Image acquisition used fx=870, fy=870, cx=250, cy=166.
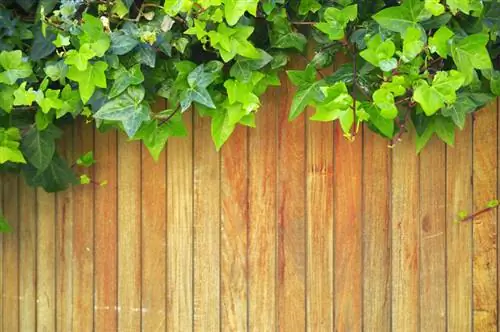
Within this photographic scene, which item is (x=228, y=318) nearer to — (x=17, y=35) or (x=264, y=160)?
(x=264, y=160)

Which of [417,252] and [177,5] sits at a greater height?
[177,5]

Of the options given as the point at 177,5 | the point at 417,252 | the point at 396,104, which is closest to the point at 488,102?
the point at 396,104

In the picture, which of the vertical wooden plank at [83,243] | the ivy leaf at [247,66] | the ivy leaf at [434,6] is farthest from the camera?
the vertical wooden plank at [83,243]

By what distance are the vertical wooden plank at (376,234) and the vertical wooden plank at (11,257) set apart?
1.08m

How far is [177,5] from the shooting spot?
215 centimetres

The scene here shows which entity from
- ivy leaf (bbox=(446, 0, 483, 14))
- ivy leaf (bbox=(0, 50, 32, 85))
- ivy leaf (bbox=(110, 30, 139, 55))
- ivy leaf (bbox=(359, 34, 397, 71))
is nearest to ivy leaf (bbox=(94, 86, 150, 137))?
ivy leaf (bbox=(110, 30, 139, 55))

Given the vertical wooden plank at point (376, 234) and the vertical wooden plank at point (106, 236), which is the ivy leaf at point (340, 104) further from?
the vertical wooden plank at point (106, 236)

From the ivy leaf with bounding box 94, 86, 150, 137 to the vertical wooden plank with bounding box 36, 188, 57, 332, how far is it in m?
0.51

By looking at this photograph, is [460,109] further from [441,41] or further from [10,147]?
[10,147]

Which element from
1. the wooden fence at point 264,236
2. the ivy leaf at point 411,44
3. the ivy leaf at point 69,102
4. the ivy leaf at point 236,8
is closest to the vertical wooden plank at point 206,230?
the wooden fence at point 264,236

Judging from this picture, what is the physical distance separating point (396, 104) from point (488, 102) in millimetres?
246

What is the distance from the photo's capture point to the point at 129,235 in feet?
8.54

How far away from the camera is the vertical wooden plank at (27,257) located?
2.69 m

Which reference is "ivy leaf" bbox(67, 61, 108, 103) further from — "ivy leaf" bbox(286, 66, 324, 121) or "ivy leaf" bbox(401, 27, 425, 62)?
"ivy leaf" bbox(401, 27, 425, 62)
